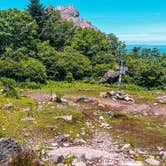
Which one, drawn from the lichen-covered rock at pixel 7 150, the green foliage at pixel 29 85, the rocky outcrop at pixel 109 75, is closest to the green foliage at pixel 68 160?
the lichen-covered rock at pixel 7 150

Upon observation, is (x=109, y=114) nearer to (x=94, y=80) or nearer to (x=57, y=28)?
(x=94, y=80)

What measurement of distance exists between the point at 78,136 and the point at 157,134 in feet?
12.8

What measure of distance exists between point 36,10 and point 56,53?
11.4m

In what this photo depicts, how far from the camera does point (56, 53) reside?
43.8m

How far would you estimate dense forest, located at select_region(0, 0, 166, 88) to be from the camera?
3906 centimetres

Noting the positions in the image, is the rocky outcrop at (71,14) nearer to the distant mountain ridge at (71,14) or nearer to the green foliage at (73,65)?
the distant mountain ridge at (71,14)

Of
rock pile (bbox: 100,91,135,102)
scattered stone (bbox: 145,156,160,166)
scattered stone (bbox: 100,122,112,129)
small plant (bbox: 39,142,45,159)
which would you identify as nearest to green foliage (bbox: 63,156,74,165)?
small plant (bbox: 39,142,45,159)

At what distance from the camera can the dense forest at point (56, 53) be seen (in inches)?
1538

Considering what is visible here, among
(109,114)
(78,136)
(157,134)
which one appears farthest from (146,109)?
(78,136)

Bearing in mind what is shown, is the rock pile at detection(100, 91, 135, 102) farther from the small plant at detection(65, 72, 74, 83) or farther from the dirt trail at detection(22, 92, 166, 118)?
the small plant at detection(65, 72, 74, 83)

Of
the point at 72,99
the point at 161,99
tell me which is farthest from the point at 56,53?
the point at 161,99

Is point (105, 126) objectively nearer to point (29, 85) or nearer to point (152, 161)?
point (152, 161)

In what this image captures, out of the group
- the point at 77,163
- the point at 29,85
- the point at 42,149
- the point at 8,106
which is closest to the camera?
the point at 77,163

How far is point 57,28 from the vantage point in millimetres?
52312
